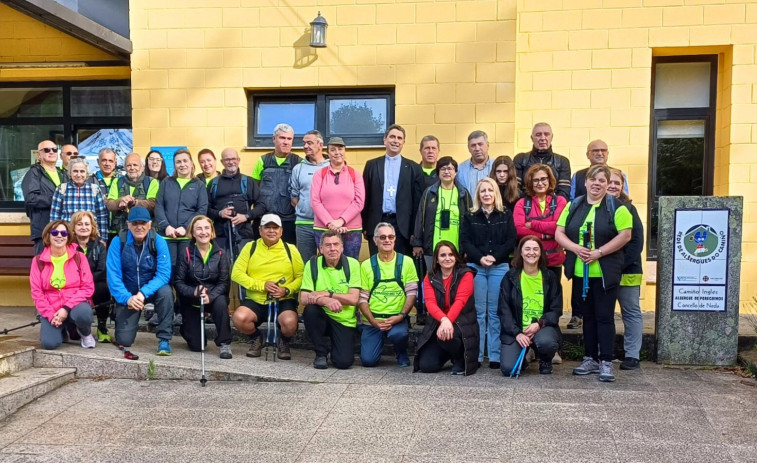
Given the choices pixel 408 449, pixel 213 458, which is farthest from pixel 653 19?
pixel 213 458

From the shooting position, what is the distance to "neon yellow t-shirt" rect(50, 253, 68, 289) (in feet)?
23.3

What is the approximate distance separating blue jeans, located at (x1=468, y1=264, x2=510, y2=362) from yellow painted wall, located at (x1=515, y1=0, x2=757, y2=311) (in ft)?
8.34

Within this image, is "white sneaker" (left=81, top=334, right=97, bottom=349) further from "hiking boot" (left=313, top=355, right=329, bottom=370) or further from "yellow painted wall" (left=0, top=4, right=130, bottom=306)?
"yellow painted wall" (left=0, top=4, right=130, bottom=306)

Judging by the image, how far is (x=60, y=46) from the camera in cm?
1012

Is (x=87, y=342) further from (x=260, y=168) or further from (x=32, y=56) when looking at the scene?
(x=32, y=56)

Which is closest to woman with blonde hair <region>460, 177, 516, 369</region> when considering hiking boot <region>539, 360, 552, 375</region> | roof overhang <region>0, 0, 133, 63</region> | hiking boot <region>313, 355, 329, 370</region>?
hiking boot <region>539, 360, 552, 375</region>

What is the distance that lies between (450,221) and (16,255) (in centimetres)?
578

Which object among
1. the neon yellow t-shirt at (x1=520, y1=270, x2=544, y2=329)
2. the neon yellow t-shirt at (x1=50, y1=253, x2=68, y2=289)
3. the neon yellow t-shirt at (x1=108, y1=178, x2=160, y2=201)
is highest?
the neon yellow t-shirt at (x1=108, y1=178, x2=160, y2=201)

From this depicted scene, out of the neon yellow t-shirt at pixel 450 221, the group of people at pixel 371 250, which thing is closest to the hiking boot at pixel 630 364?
the group of people at pixel 371 250

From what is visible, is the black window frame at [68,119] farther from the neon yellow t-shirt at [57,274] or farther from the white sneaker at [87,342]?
the white sneaker at [87,342]

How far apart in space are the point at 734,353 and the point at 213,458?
4.98 meters

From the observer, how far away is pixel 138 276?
7289 millimetres

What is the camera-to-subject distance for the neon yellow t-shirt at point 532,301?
6848 millimetres

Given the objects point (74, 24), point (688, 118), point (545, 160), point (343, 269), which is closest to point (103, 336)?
point (343, 269)
